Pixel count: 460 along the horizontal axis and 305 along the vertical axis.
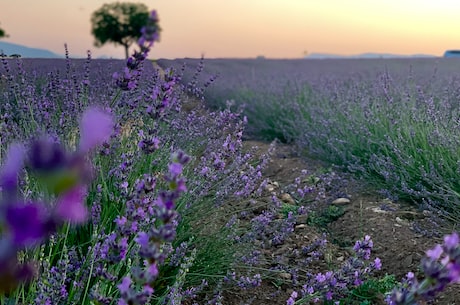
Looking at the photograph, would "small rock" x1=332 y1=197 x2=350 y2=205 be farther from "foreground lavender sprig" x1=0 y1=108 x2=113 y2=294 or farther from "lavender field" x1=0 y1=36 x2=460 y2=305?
"foreground lavender sprig" x1=0 y1=108 x2=113 y2=294

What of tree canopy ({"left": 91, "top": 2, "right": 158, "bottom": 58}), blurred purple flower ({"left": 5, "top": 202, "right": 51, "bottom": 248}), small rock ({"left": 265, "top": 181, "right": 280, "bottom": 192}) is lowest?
small rock ({"left": 265, "top": 181, "right": 280, "bottom": 192})

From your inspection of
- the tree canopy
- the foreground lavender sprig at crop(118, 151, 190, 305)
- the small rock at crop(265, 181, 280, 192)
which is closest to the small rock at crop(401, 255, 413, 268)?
the small rock at crop(265, 181, 280, 192)

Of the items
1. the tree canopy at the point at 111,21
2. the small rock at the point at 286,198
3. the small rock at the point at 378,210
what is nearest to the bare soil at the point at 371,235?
Result: the small rock at the point at 378,210

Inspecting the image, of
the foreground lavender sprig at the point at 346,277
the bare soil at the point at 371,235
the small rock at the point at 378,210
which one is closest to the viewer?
the foreground lavender sprig at the point at 346,277

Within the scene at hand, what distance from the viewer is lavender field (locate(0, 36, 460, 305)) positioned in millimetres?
713

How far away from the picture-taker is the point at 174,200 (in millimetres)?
743

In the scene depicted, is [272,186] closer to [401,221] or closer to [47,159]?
[401,221]

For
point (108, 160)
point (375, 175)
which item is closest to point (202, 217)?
point (108, 160)

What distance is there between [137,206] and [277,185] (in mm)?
2495

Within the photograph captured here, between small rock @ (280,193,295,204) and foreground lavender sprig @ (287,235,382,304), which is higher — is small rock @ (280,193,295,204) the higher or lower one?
the lower one

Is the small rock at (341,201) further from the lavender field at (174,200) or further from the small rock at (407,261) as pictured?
the small rock at (407,261)

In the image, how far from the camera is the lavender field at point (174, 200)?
0.71 meters

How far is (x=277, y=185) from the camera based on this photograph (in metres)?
3.68

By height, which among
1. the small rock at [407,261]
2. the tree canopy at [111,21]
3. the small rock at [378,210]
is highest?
the tree canopy at [111,21]
